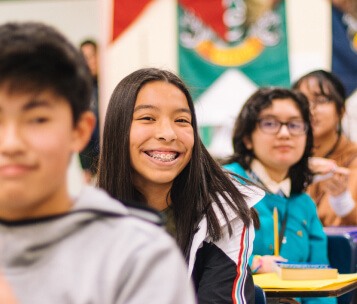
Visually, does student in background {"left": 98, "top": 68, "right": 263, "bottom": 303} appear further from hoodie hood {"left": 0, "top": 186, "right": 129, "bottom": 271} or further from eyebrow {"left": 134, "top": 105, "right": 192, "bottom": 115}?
Answer: hoodie hood {"left": 0, "top": 186, "right": 129, "bottom": 271}

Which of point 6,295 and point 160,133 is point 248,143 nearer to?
point 160,133

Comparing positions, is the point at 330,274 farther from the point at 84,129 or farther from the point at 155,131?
the point at 84,129

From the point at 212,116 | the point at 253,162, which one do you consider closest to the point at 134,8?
the point at 212,116

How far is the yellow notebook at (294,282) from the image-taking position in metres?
2.36

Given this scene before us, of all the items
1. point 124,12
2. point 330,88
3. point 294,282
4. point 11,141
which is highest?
point 124,12

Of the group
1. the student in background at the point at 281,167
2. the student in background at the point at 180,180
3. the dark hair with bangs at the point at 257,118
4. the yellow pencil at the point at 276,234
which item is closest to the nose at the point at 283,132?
the student in background at the point at 281,167

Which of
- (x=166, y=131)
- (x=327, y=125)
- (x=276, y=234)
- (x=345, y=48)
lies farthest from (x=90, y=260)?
(x=345, y=48)

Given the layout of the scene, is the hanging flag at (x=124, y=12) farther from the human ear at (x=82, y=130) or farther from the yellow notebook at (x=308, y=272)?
the human ear at (x=82, y=130)

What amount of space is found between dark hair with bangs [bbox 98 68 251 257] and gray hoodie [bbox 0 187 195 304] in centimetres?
103

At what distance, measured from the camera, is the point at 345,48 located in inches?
245

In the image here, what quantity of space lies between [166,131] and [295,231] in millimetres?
1175

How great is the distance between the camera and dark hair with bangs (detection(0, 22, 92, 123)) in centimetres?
98

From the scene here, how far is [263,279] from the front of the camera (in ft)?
8.41

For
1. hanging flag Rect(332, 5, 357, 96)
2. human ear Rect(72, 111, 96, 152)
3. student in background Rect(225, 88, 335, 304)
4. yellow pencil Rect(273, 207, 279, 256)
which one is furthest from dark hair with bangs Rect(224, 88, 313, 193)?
hanging flag Rect(332, 5, 357, 96)
